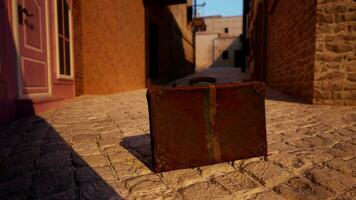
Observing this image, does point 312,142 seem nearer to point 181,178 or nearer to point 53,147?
point 181,178

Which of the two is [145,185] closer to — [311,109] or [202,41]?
[311,109]

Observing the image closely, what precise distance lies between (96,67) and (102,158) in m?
4.86

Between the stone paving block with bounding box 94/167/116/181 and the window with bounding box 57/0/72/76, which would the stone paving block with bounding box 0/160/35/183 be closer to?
the stone paving block with bounding box 94/167/116/181

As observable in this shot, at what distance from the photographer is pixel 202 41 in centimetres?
3117

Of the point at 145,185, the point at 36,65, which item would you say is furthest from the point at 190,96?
the point at 36,65

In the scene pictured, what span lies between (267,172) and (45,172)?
5.39 ft

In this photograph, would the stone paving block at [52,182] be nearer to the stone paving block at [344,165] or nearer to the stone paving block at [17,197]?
the stone paving block at [17,197]

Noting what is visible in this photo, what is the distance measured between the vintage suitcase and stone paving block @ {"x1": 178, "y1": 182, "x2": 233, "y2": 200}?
0.24 metres

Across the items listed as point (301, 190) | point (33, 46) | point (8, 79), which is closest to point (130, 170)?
point (301, 190)

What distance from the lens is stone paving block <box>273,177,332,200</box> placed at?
1441 mm

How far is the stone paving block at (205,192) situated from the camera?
4.72 feet

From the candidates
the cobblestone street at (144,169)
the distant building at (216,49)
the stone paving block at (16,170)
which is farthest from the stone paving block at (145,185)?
the distant building at (216,49)

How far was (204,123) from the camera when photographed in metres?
1.77

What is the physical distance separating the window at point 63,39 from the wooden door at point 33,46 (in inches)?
30.5
